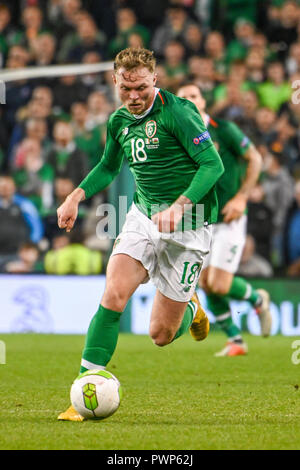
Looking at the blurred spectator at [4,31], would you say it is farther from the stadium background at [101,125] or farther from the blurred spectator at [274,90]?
the blurred spectator at [274,90]

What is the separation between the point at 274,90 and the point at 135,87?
7919mm

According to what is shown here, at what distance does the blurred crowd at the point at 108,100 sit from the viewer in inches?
460

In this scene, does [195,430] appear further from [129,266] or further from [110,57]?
[110,57]

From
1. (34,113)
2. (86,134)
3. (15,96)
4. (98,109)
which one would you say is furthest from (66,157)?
(15,96)

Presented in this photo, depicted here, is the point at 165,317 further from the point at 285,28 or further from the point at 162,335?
the point at 285,28

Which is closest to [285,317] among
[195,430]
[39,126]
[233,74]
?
[233,74]

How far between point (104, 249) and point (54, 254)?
0.68 m

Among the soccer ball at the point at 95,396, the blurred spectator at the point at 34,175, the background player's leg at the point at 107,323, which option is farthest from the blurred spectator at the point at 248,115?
the soccer ball at the point at 95,396

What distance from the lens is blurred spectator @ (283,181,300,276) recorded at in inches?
452

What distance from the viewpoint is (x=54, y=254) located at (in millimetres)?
11695

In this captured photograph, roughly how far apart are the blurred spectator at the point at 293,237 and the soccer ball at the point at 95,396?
7.09m

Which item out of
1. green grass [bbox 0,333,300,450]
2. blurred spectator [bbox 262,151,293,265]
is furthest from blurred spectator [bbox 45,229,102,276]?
blurred spectator [bbox 262,151,293,265]

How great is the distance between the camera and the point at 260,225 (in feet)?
37.8
